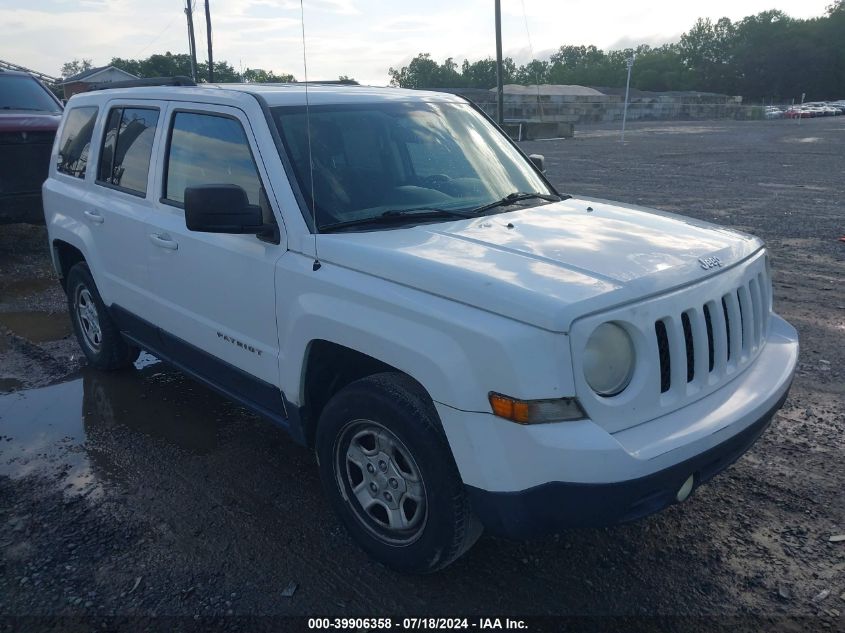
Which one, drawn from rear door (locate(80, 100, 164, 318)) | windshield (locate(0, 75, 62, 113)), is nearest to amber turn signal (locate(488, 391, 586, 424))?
rear door (locate(80, 100, 164, 318))

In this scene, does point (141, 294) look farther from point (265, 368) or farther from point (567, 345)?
point (567, 345)

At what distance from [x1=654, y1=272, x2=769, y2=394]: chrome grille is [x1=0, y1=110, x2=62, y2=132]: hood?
878cm

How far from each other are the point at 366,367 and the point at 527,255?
88 cm

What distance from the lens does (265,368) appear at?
140 inches

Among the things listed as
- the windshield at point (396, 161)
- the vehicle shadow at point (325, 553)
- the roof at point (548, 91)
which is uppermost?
the roof at point (548, 91)

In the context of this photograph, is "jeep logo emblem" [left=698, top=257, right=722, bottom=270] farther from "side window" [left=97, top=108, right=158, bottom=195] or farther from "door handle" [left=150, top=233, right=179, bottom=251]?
"side window" [left=97, top=108, right=158, bottom=195]

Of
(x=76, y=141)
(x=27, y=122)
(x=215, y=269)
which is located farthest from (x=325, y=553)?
(x=27, y=122)

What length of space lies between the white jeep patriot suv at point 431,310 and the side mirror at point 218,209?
1 cm

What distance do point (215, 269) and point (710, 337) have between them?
7.83ft

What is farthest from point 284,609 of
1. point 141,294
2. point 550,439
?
point 141,294

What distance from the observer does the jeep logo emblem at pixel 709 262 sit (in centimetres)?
300

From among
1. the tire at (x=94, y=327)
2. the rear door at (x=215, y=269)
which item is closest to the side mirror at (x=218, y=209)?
the rear door at (x=215, y=269)

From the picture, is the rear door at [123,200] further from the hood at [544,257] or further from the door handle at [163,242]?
the hood at [544,257]

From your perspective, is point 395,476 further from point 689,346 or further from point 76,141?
point 76,141
